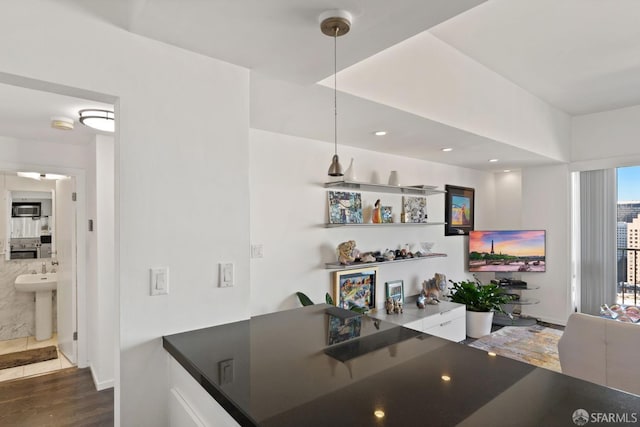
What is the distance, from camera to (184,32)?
145 cm

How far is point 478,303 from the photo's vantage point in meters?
4.45

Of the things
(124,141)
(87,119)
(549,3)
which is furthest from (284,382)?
(549,3)

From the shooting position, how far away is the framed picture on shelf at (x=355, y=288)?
343 cm

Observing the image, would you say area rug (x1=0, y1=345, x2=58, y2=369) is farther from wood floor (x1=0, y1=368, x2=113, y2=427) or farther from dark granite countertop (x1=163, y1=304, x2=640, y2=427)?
dark granite countertop (x1=163, y1=304, x2=640, y2=427)

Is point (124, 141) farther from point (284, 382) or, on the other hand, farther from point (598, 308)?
point (598, 308)

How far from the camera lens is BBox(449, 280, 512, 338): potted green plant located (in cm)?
430

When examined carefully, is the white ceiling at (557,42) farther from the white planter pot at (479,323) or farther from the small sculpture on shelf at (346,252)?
the white planter pot at (479,323)

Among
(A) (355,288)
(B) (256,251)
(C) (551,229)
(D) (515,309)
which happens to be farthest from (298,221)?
(D) (515,309)

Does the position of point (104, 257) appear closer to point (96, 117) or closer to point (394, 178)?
point (96, 117)

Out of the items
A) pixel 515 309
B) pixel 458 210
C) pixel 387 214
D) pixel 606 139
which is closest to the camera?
pixel 387 214

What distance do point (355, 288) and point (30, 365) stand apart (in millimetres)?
3369

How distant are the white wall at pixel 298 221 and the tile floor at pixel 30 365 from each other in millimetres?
2333

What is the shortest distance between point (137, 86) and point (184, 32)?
0.30 m

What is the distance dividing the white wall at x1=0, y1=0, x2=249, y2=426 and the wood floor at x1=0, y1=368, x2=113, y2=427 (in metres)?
1.72
